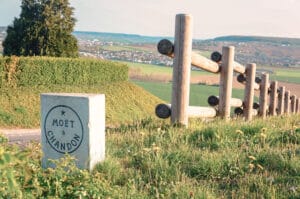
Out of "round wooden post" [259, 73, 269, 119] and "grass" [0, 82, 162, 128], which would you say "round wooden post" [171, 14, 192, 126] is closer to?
"round wooden post" [259, 73, 269, 119]

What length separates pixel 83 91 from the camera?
24953 mm

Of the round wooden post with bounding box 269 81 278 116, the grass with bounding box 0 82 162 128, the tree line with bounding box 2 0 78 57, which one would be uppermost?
the tree line with bounding box 2 0 78 57

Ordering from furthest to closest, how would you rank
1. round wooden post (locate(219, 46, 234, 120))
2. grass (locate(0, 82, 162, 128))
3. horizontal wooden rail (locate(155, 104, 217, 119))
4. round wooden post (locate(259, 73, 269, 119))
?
grass (locate(0, 82, 162, 128)) < round wooden post (locate(259, 73, 269, 119)) < round wooden post (locate(219, 46, 234, 120)) < horizontal wooden rail (locate(155, 104, 217, 119))

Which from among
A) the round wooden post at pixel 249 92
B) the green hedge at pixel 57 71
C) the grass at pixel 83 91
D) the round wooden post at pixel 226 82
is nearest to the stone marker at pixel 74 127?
the round wooden post at pixel 226 82

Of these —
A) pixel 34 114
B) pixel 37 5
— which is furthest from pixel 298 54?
pixel 34 114

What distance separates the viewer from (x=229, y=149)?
5352 mm

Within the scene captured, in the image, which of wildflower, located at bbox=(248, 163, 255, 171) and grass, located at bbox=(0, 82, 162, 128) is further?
grass, located at bbox=(0, 82, 162, 128)

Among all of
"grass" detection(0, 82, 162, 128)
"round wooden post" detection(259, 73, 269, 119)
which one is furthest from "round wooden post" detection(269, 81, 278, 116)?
"grass" detection(0, 82, 162, 128)

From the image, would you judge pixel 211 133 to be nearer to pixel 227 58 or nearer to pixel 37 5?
pixel 227 58

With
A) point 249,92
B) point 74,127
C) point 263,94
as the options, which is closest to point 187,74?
point 74,127

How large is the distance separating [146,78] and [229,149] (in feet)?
151

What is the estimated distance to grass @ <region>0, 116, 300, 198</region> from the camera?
3.82 m

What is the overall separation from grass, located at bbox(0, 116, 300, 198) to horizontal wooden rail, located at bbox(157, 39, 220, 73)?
1477 mm

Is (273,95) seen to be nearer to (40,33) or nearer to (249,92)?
(249,92)
